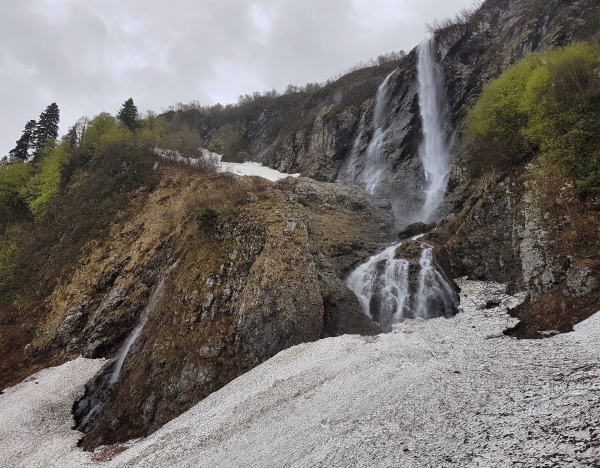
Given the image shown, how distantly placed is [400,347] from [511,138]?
48.6 ft

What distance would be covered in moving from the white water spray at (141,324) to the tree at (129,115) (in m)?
39.8

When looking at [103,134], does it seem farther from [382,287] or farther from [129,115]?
[382,287]

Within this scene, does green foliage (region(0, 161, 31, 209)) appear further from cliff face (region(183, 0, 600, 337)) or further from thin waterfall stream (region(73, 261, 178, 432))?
cliff face (region(183, 0, 600, 337))

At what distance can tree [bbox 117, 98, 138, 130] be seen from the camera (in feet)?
174

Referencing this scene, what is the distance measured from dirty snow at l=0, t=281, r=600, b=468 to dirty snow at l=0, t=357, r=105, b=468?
71 millimetres

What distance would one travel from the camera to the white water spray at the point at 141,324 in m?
18.0

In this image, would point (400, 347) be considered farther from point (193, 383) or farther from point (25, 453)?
point (25, 453)

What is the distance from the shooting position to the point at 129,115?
54.0 m

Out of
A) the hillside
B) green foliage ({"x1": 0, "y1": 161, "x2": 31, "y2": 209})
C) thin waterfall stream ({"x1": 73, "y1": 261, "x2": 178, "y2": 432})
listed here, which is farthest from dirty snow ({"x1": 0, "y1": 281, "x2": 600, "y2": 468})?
green foliage ({"x1": 0, "y1": 161, "x2": 31, "y2": 209})

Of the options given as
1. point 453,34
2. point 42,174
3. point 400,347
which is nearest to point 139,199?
point 42,174

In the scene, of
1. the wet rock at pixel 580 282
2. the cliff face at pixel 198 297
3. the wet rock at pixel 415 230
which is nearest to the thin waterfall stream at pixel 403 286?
the cliff face at pixel 198 297

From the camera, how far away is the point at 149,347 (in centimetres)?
1733

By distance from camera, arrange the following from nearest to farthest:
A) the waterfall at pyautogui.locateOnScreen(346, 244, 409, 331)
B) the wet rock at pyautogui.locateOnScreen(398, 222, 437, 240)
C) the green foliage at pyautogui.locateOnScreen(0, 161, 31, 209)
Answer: the waterfall at pyautogui.locateOnScreen(346, 244, 409, 331), the wet rock at pyautogui.locateOnScreen(398, 222, 437, 240), the green foliage at pyautogui.locateOnScreen(0, 161, 31, 209)

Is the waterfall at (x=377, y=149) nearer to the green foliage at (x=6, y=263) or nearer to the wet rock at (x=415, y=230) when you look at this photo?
the wet rock at (x=415, y=230)
